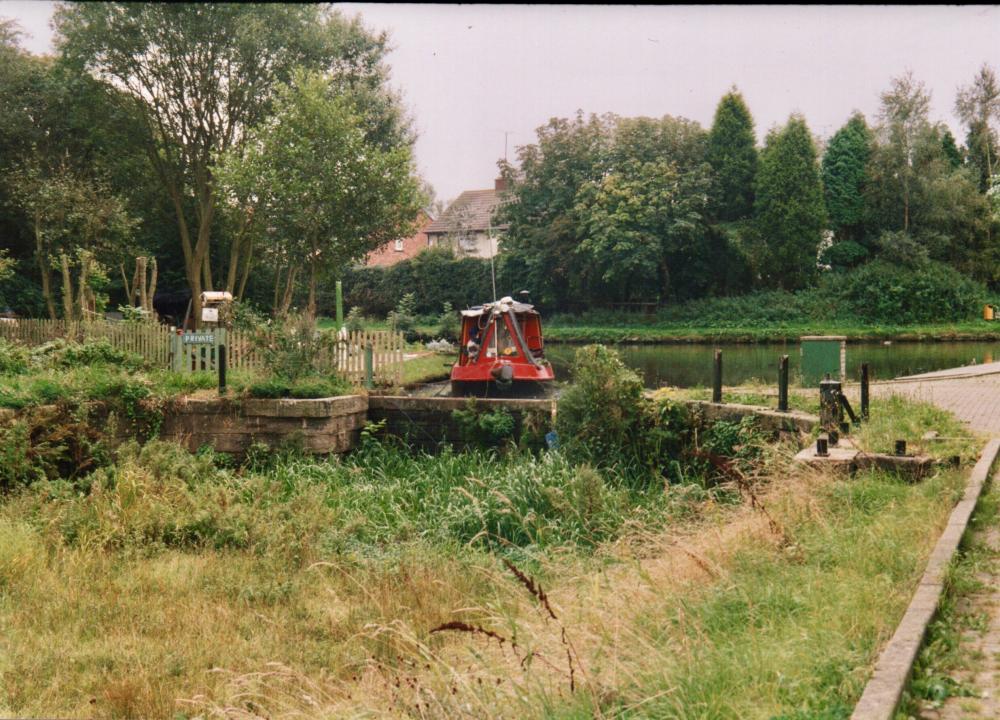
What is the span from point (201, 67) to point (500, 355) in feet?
36.9

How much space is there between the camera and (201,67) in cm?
2364

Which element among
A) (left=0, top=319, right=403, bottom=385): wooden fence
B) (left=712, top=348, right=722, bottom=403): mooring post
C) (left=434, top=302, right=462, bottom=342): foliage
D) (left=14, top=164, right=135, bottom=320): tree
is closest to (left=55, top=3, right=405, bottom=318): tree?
(left=14, top=164, right=135, bottom=320): tree

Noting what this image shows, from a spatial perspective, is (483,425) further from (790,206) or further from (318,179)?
(790,206)

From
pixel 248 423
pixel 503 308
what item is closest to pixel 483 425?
pixel 248 423

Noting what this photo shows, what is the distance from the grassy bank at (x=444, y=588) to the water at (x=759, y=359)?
10.5 m

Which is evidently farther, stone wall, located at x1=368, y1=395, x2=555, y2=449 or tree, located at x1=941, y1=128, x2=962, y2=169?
tree, located at x1=941, y1=128, x2=962, y2=169

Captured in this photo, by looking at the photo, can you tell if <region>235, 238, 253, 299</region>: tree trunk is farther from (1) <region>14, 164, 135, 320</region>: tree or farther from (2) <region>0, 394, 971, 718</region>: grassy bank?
(2) <region>0, 394, 971, 718</region>: grassy bank

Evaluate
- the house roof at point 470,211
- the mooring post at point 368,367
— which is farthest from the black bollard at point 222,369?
the house roof at point 470,211

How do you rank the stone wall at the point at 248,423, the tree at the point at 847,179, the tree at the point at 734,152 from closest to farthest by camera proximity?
the stone wall at the point at 248,423, the tree at the point at 734,152, the tree at the point at 847,179

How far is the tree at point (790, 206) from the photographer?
38.0 m

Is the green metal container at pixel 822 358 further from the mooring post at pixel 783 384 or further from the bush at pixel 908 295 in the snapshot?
the bush at pixel 908 295

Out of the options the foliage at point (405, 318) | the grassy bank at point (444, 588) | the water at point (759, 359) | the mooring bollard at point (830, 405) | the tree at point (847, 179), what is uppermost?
the tree at point (847, 179)

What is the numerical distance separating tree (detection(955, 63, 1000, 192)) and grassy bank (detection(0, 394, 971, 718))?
37361 mm

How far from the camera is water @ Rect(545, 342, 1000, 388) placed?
2405 cm
